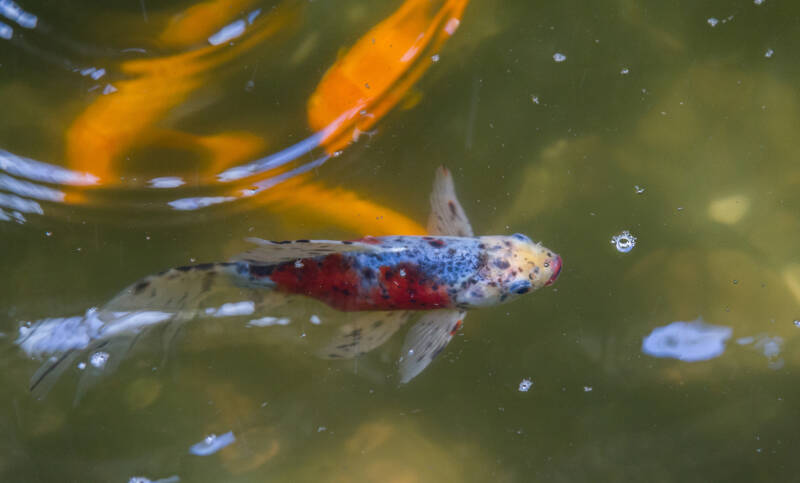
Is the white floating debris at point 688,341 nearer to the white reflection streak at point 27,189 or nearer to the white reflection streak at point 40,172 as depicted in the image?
the white reflection streak at point 40,172

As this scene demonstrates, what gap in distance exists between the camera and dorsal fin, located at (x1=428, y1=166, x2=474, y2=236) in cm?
269

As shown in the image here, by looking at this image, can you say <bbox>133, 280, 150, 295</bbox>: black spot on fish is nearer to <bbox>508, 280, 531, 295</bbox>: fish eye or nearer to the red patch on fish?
the red patch on fish

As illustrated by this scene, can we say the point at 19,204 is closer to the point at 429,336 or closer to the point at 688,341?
the point at 429,336

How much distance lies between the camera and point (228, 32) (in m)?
2.90

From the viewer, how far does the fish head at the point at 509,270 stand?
96.1 inches

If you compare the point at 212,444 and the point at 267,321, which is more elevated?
the point at 267,321

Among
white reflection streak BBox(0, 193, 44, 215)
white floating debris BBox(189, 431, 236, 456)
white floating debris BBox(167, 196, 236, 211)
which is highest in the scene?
white reflection streak BBox(0, 193, 44, 215)

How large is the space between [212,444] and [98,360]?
72 cm

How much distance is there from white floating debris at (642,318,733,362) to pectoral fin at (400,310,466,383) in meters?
1.15

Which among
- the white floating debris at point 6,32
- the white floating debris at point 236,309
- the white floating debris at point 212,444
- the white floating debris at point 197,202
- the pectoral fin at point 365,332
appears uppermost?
the white floating debris at point 6,32

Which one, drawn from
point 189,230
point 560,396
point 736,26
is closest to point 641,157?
point 736,26

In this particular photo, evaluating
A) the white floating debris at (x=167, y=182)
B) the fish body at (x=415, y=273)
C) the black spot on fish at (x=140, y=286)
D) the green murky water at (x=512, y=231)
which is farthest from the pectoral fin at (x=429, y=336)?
the white floating debris at (x=167, y=182)

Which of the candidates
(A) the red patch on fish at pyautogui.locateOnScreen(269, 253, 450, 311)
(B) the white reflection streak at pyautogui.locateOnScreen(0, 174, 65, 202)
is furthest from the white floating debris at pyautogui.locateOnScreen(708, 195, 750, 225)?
(B) the white reflection streak at pyautogui.locateOnScreen(0, 174, 65, 202)

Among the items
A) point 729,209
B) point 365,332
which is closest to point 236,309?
point 365,332
